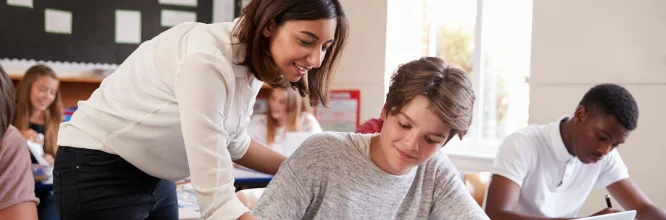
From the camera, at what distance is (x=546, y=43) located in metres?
3.50

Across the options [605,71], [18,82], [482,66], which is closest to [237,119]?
[605,71]

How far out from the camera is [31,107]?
12.7 feet

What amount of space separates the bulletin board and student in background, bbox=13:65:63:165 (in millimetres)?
1822

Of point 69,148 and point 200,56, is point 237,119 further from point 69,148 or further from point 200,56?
point 69,148

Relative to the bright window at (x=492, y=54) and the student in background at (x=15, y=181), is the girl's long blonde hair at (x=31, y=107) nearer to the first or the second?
the bright window at (x=492, y=54)

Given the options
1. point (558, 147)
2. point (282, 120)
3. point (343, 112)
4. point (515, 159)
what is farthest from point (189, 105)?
point (343, 112)

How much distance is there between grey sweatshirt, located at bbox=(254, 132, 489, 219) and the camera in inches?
51.6

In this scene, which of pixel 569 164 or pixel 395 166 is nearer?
pixel 395 166

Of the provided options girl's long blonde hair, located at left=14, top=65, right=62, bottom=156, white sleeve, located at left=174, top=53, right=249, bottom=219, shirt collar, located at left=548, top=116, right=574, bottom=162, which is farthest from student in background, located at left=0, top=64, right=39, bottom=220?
girl's long blonde hair, located at left=14, top=65, right=62, bottom=156

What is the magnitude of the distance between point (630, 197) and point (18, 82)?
369 centimetres

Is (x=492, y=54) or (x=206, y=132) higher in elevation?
(x=492, y=54)

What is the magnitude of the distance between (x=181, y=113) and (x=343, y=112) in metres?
3.81

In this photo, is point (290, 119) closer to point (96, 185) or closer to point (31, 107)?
point (31, 107)

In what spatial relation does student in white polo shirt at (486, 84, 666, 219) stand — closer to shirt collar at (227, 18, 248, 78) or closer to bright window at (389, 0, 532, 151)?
shirt collar at (227, 18, 248, 78)
